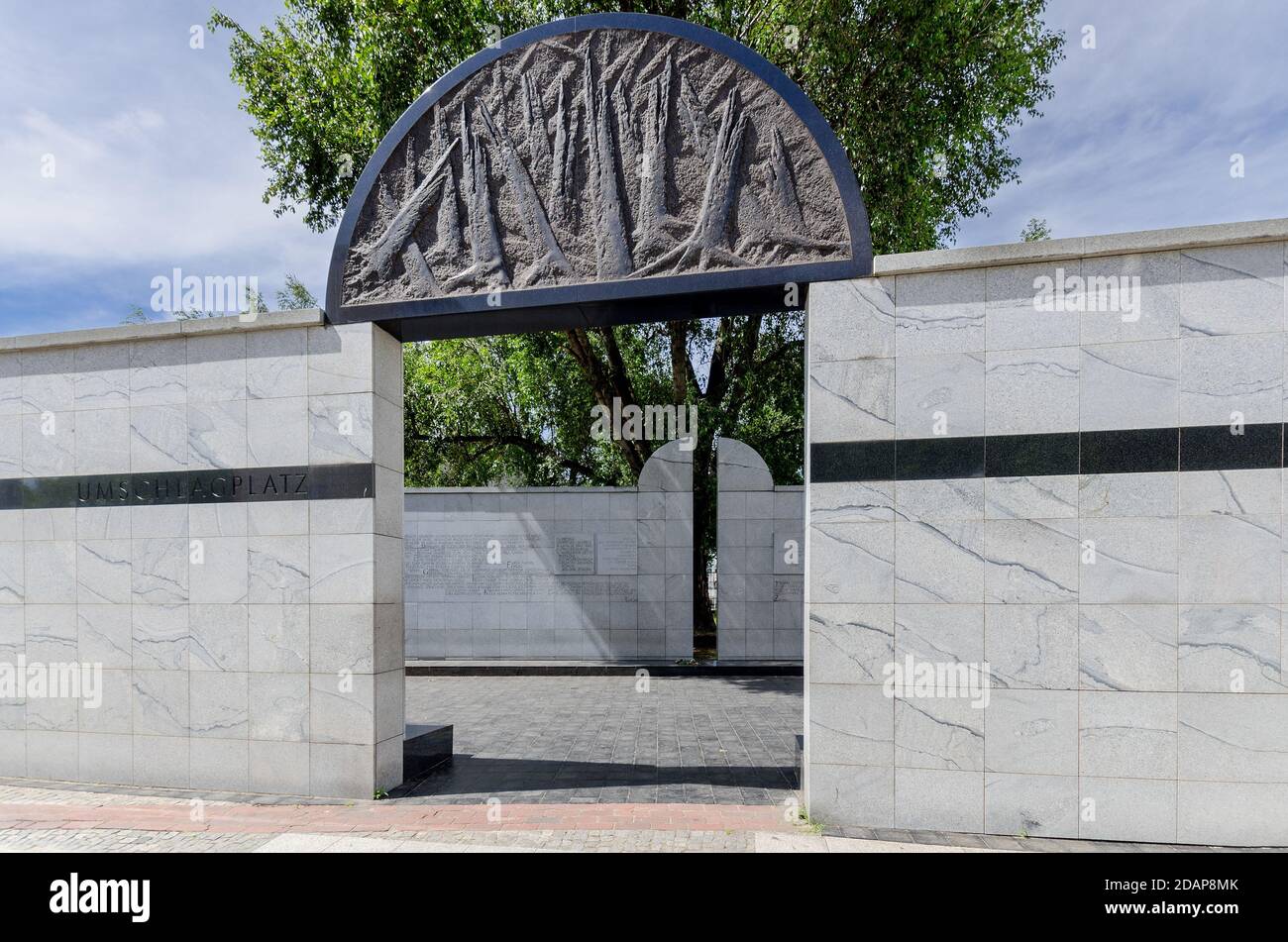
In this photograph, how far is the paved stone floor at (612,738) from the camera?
6766mm

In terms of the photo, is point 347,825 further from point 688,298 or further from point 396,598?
point 688,298

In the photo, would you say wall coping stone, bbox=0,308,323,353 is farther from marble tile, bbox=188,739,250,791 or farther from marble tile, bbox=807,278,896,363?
marble tile, bbox=807,278,896,363

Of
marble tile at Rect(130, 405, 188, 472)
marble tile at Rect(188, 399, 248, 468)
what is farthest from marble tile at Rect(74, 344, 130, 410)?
marble tile at Rect(188, 399, 248, 468)

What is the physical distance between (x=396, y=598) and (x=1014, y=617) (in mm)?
5473

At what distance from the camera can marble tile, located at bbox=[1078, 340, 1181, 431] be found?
213 inches

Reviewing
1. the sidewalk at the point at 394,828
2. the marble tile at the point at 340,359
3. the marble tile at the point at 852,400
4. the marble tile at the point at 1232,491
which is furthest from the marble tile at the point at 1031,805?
the marble tile at the point at 340,359

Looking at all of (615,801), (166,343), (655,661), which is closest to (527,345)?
(655,661)

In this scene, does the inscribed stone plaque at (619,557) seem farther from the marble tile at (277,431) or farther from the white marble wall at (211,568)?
the marble tile at (277,431)

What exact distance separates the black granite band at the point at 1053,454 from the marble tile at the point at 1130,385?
0.31ft

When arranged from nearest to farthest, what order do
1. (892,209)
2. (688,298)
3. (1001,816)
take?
(1001,816) → (688,298) → (892,209)

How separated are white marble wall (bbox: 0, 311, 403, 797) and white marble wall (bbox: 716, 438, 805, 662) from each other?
27.4 feet

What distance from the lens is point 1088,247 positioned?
552cm

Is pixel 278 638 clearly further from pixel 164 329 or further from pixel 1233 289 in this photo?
pixel 1233 289

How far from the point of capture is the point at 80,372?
23.7ft
